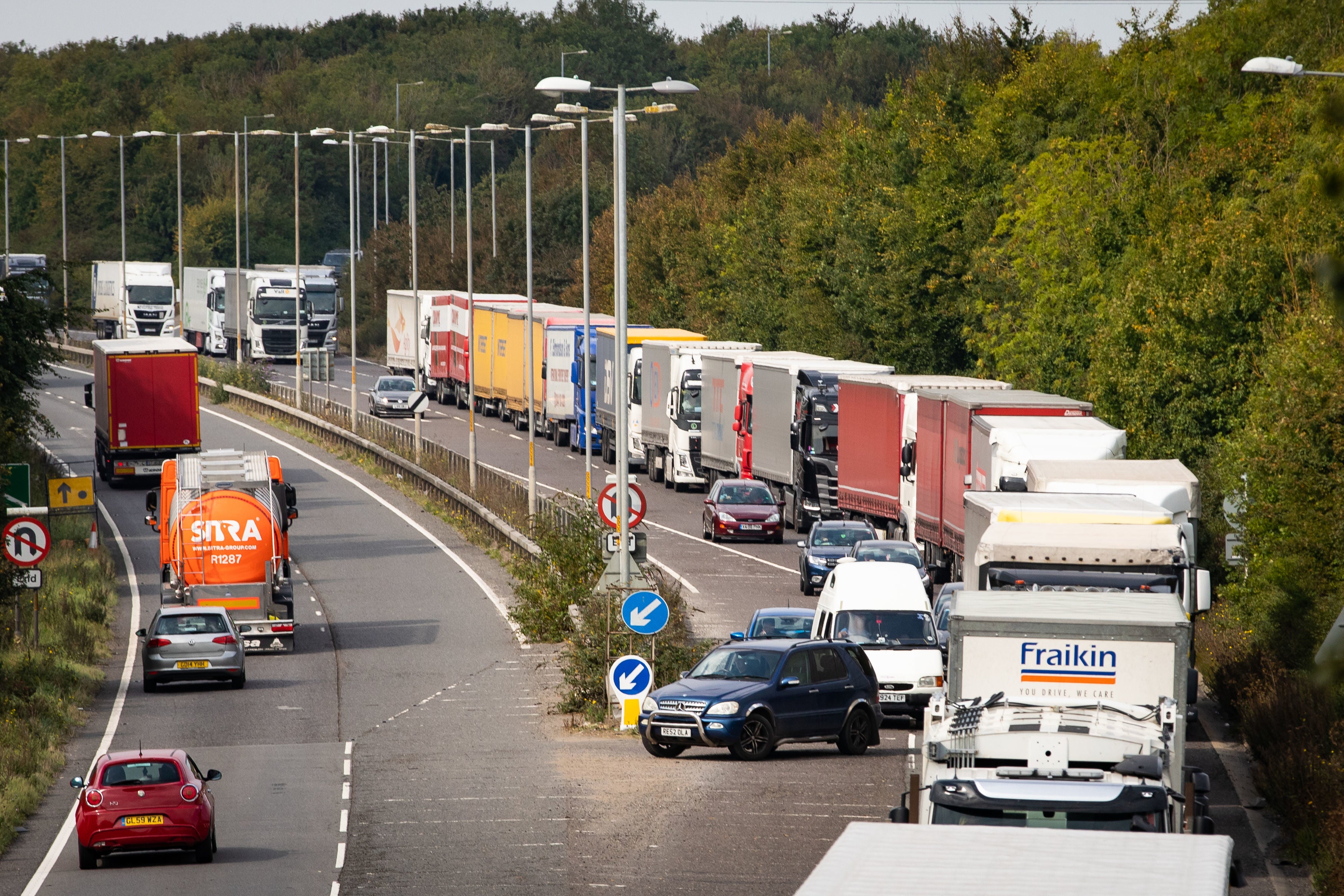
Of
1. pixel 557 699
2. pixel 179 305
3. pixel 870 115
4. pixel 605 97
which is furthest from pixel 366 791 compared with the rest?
pixel 605 97

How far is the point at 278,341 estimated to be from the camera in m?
91.1

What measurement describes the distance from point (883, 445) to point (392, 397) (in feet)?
118

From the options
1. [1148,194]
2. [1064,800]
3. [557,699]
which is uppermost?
[1148,194]

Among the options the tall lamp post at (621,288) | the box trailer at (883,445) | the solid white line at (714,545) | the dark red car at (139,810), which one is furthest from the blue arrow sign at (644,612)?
the solid white line at (714,545)

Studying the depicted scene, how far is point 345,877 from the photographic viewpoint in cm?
1769

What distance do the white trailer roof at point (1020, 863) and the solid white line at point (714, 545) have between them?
34040mm

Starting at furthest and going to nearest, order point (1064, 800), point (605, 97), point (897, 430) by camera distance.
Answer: point (605, 97), point (897, 430), point (1064, 800)

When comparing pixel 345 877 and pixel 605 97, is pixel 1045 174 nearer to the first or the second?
pixel 345 877

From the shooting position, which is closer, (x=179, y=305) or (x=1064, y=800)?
(x=1064, y=800)

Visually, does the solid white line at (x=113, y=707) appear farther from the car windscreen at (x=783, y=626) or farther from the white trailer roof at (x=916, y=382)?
the white trailer roof at (x=916, y=382)

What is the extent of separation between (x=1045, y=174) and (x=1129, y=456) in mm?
19581

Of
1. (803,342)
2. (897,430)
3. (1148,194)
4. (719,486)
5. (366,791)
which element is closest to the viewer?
(366,791)

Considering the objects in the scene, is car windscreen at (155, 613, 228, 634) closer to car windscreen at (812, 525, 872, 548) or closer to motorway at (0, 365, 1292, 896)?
motorway at (0, 365, 1292, 896)

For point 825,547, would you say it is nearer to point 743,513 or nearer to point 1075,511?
point 743,513
